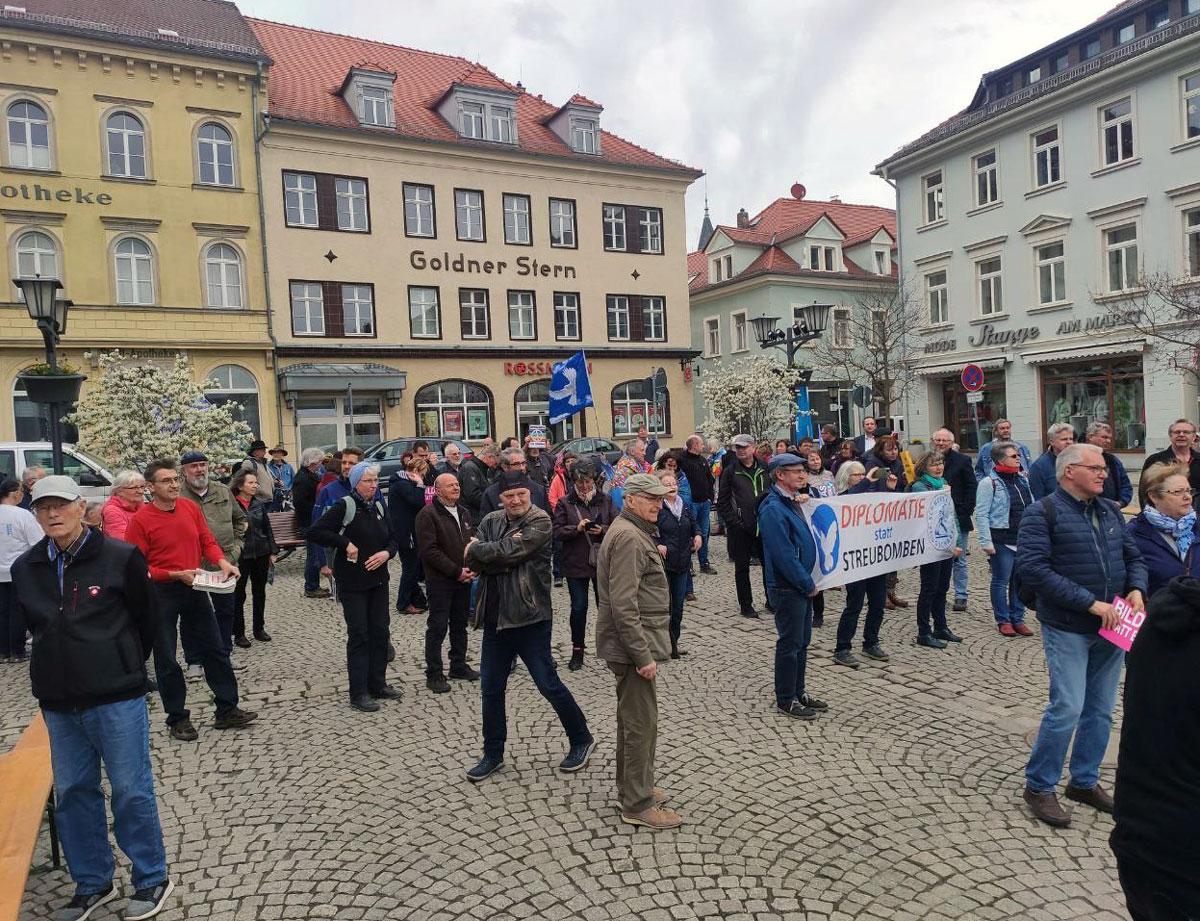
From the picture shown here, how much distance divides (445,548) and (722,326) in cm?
3795

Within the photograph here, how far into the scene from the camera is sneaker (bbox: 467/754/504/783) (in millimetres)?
5016

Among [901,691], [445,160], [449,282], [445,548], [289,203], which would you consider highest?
[445,160]

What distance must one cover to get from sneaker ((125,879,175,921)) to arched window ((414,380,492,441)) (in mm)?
25991

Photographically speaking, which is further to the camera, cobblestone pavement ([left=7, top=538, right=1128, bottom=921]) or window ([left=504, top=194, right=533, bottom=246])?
window ([left=504, top=194, right=533, bottom=246])

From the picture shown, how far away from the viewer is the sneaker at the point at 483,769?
5016mm

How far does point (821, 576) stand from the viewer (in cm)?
704

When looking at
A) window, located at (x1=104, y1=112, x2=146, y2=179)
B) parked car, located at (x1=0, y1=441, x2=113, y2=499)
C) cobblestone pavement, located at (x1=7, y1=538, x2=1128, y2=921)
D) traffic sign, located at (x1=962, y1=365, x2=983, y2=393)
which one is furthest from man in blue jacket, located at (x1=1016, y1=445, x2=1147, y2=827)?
window, located at (x1=104, y1=112, x2=146, y2=179)

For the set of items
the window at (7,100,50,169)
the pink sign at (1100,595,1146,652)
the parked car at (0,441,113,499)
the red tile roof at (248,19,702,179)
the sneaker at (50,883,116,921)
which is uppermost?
the red tile roof at (248,19,702,179)

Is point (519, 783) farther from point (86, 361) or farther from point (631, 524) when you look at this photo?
point (86, 361)

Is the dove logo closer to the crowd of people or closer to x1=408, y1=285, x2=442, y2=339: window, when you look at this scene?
the crowd of people

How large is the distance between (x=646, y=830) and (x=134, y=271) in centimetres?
2678

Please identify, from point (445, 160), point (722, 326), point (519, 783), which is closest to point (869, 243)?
point (722, 326)

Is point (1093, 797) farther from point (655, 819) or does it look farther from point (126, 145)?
point (126, 145)

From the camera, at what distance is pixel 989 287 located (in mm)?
29438
